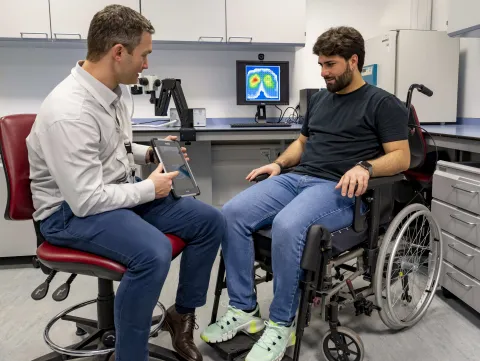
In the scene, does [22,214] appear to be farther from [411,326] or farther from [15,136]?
[411,326]

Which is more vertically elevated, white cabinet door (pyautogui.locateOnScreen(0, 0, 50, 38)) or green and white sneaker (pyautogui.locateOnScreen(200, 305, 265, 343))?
white cabinet door (pyautogui.locateOnScreen(0, 0, 50, 38))

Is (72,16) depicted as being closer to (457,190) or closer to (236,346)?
(236,346)

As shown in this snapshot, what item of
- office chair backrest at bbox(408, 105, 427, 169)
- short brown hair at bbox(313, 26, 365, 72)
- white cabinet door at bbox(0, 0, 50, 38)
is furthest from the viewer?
white cabinet door at bbox(0, 0, 50, 38)

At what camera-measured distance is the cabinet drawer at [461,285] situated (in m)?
1.78

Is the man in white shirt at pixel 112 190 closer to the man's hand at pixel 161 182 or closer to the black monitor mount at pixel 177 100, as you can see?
the man's hand at pixel 161 182

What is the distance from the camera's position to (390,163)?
155 centimetres

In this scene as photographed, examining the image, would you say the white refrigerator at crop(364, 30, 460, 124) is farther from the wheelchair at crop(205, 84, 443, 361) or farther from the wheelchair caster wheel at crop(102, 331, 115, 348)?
the wheelchair caster wheel at crop(102, 331, 115, 348)

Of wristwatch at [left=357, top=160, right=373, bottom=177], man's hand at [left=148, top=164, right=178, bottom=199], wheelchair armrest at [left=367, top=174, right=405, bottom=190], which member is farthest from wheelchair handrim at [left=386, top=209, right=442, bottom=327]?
man's hand at [left=148, top=164, right=178, bottom=199]

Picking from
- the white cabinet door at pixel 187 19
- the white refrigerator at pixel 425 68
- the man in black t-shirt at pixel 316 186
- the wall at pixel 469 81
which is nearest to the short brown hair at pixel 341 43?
the man in black t-shirt at pixel 316 186

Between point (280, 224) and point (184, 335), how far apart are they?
0.49m

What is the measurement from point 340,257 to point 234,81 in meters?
2.17

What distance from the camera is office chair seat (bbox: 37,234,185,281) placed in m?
1.19

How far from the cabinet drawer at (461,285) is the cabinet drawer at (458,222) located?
152 mm

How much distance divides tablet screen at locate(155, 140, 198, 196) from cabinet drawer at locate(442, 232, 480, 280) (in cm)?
115
